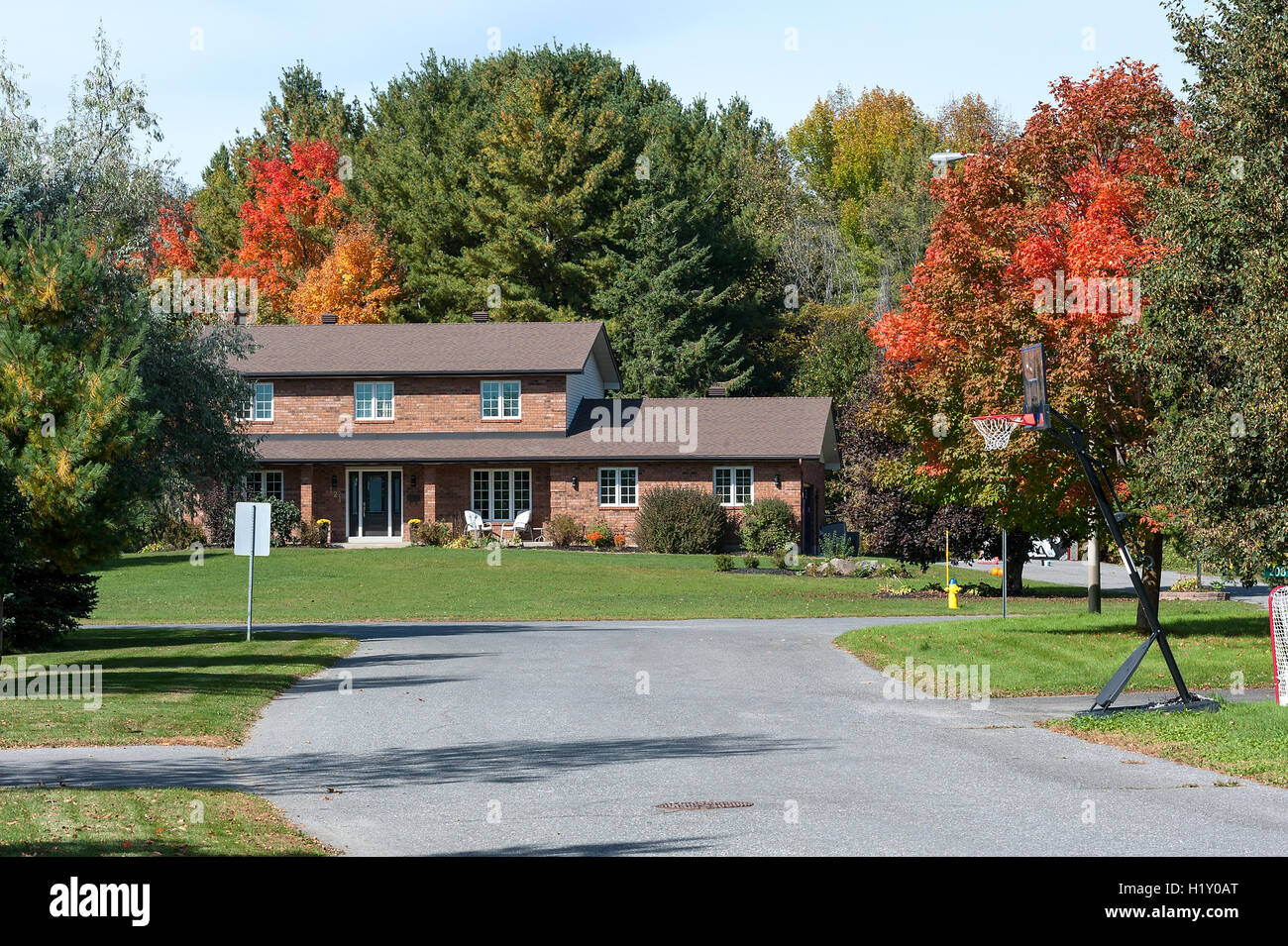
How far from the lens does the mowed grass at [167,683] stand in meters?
14.8

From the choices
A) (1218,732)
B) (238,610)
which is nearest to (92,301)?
(238,610)

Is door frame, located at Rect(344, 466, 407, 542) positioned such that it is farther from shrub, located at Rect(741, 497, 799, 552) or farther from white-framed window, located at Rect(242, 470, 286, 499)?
shrub, located at Rect(741, 497, 799, 552)

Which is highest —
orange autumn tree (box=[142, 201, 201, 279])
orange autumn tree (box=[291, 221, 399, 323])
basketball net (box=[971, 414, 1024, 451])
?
orange autumn tree (box=[142, 201, 201, 279])

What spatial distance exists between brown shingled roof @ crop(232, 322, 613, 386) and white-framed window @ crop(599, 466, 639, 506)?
422 cm

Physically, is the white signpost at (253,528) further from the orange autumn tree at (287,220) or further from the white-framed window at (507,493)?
the orange autumn tree at (287,220)

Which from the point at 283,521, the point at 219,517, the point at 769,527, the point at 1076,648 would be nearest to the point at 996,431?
the point at 1076,648

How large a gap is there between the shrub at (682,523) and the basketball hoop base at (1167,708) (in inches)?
1260

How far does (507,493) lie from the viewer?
51688 mm

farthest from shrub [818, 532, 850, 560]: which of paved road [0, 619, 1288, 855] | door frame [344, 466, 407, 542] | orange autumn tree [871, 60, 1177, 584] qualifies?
paved road [0, 619, 1288, 855]

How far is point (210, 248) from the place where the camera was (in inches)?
3211

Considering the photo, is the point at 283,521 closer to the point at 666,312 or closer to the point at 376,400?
the point at 376,400

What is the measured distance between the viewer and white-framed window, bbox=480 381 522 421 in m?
52.6

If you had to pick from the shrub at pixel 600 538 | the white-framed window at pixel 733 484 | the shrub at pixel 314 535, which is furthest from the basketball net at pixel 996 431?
the shrub at pixel 314 535

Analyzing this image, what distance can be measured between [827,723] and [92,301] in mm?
14424
